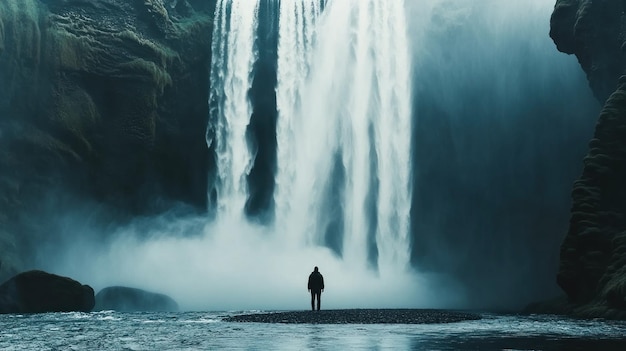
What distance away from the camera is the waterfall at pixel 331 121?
54.5 meters

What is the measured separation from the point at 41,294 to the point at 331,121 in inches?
1002

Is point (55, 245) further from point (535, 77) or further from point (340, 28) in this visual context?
point (535, 77)

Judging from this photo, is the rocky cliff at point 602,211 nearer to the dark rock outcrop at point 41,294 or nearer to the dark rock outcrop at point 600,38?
the dark rock outcrop at point 600,38

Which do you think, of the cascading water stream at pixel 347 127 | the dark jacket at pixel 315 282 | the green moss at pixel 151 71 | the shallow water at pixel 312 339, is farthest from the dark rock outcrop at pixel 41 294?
the shallow water at pixel 312 339

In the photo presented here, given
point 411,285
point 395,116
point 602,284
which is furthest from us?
point 395,116

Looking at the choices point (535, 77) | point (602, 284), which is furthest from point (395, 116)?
point (602, 284)

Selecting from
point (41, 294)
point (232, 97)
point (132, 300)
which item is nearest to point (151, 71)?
point (232, 97)

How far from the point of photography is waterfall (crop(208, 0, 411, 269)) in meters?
54.5

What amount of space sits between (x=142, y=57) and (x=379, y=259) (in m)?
24.3

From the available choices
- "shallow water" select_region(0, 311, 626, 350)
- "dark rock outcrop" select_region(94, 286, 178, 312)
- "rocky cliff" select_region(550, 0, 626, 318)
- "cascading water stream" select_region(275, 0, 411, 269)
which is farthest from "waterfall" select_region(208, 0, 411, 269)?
"shallow water" select_region(0, 311, 626, 350)

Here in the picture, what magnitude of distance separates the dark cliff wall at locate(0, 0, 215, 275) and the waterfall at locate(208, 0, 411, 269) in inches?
121

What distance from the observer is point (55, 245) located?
56.0 m

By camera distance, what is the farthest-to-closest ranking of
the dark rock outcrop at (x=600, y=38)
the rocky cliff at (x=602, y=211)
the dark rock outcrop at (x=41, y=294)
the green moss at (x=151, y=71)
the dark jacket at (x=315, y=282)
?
the green moss at (x=151, y=71)
the dark rock outcrop at (x=600, y=38)
the dark rock outcrop at (x=41, y=294)
the rocky cliff at (x=602, y=211)
the dark jacket at (x=315, y=282)

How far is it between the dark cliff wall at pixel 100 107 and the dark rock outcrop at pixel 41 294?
8.48 m
